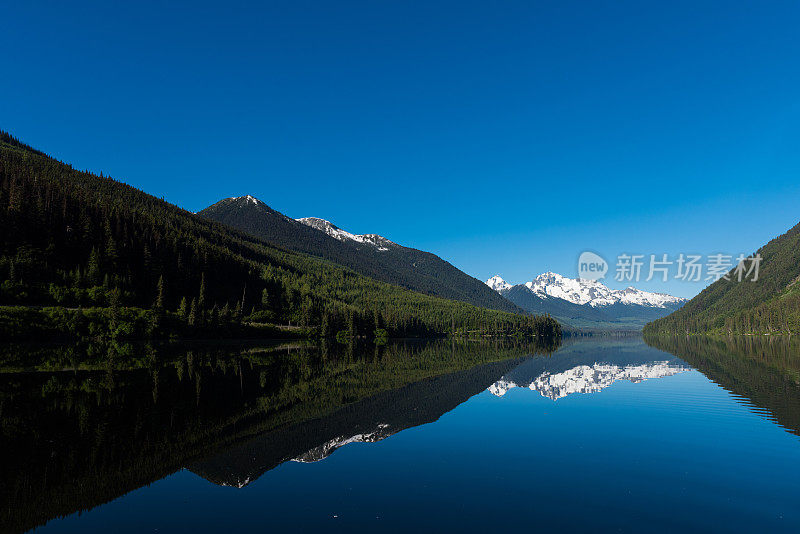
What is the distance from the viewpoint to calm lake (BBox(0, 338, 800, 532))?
14.4m

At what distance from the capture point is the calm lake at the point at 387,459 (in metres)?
14.4

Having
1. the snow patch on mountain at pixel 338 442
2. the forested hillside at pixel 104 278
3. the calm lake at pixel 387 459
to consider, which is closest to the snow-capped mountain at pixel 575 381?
the calm lake at pixel 387 459

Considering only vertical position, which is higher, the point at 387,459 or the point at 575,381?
the point at 387,459

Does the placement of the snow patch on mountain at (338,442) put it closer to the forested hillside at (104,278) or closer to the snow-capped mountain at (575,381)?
the snow-capped mountain at (575,381)

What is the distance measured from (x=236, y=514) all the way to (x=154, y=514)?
8.93ft

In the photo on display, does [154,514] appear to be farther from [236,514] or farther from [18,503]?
[18,503]

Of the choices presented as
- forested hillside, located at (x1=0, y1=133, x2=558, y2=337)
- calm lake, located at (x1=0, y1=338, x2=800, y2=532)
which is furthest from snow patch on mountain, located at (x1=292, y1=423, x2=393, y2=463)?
forested hillside, located at (x1=0, y1=133, x2=558, y2=337)

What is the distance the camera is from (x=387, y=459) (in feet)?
70.3

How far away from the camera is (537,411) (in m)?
34.3

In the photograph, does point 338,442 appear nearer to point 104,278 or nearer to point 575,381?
point 575,381

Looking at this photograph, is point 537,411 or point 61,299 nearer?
point 537,411

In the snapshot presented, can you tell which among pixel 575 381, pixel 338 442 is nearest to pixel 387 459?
pixel 338 442

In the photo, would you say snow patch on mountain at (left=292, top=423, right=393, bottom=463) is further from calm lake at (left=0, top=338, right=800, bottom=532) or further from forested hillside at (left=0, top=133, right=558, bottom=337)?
forested hillside at (left=0, top=133, right=558, bottom=337)

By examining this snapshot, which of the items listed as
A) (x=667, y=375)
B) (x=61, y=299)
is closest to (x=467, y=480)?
(x=667, y=375)
